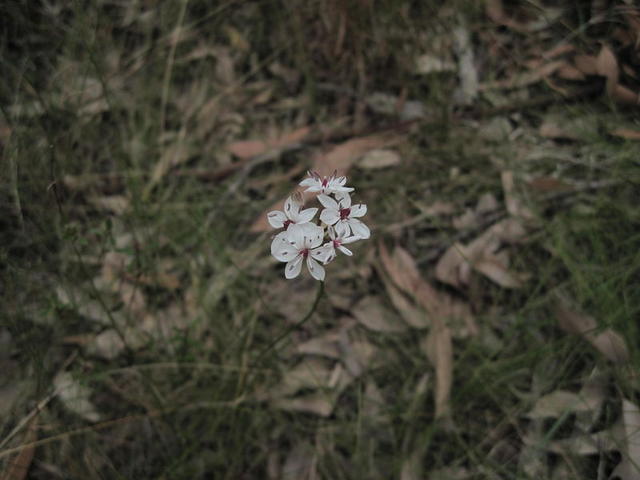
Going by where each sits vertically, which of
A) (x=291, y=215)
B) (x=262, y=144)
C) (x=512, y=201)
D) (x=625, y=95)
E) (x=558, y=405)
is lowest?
(x=558, y=405)

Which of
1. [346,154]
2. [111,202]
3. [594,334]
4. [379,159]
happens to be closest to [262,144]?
[346,154]

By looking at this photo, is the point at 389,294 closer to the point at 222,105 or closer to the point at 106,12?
the point at 222,105

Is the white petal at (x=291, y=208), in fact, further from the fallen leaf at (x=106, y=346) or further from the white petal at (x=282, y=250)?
the fallen leaf at (x=106, y=346)

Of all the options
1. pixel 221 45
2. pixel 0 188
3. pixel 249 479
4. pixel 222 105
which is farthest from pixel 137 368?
pixel 221 45

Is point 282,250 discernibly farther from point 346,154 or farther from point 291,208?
point 346,154

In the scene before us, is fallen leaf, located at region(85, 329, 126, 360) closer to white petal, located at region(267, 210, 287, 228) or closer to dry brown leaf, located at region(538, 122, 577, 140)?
white petal, located at region(267, 210, 287, 228)

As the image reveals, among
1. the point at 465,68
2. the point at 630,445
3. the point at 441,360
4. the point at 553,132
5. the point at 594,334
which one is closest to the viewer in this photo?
the point at 630,445

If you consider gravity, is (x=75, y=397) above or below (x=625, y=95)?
above

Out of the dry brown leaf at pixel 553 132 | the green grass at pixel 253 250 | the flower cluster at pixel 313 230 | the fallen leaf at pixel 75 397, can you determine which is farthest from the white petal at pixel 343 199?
the dry brown leaf at pixel 553 132
